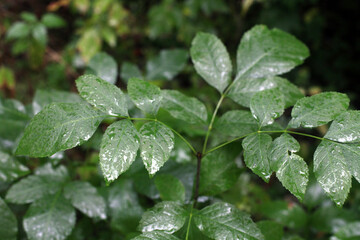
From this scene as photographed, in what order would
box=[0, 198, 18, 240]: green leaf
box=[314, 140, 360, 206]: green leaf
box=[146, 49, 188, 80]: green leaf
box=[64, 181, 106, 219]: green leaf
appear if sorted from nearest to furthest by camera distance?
1. box=[314, 140, 360, 206]: green leaf
2. box=[0, 198, 18, 240]: green leaf
3. box=[64, 181, 106, 219]: green leaf
4. box=[146, 49, 188, 80]: green leaf

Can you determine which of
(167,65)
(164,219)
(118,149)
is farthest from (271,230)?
(167,65)

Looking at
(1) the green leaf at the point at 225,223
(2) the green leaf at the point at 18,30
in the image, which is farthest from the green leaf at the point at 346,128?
(2) the green leaf at the point at 18,30

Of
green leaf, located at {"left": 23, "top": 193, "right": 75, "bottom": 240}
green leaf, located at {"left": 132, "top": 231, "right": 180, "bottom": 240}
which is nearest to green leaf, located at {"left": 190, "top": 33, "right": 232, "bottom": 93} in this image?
green leaf, located at {"left": 132, "top": 231, "right": 180, "bottom": 240}

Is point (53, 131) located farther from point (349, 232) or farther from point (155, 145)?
point (349, 232)

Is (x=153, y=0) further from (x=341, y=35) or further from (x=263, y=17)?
(x=341, y=35)

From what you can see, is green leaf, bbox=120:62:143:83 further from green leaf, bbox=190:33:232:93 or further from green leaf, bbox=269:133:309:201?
green leaf, bbox=269:133:309:201

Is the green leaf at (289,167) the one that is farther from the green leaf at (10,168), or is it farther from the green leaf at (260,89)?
the green leaf at (10,168)
